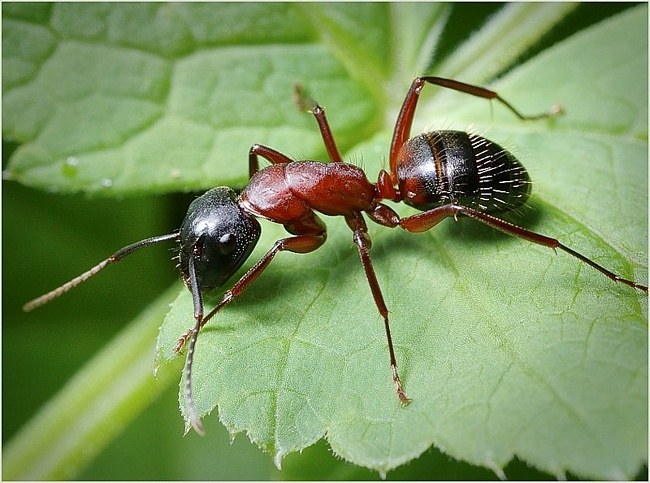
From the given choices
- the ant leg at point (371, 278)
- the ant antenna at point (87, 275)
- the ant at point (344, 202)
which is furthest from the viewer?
the ant antenna at point (87, 275)

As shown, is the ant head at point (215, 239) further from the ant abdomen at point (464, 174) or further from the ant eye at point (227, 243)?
the ant abdomen at point (464, 174)

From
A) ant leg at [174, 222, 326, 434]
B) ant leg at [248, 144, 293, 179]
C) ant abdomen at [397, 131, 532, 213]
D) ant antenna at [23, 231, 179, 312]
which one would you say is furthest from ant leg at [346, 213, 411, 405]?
ant antenna at [23, 231, 179, 312]

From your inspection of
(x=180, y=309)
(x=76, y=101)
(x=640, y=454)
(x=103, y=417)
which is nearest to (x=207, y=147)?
(x=76, y=101)

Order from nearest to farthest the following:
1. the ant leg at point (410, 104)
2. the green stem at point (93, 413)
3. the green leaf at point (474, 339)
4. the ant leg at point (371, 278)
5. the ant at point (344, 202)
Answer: the green leaf at point (474, 339), the ant leg at point (371, 278), the ant at point (344, 202), the ant leg at point (410, 104), the green stem at point (93, 413)

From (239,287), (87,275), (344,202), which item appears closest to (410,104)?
(344,202)

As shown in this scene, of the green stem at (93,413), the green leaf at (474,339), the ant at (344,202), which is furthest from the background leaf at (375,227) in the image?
the green stem at (93,413)

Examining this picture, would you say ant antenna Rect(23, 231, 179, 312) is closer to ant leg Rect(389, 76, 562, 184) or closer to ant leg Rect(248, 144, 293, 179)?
ant leg Rect(248, 144, 293, 179)
